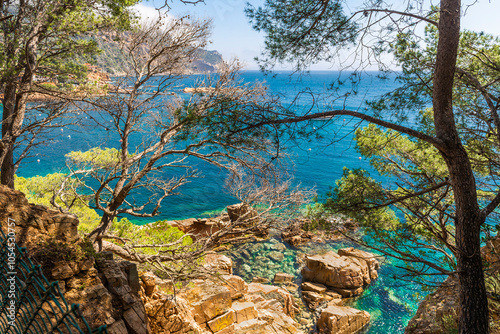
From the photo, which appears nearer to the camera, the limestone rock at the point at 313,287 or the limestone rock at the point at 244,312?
the limestone rock at the point at 244,312

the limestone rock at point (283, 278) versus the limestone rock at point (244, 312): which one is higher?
the limestone rock at point (244, 312)

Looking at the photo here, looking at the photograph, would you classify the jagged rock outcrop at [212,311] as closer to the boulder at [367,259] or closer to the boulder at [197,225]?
the boulder at [367,259]

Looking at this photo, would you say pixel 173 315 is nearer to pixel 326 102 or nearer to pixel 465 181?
pixel 326 102

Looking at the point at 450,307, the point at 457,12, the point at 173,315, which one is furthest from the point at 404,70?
the point at 173,315

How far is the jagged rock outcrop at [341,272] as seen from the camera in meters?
16.0

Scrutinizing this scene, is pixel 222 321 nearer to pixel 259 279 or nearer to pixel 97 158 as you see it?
pixel 97 158

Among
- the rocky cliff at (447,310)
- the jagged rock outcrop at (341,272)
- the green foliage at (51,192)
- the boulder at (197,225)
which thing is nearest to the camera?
the rocky cliff at (447,310)

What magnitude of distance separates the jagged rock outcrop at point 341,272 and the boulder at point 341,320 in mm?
2293

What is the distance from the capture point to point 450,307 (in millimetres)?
7938

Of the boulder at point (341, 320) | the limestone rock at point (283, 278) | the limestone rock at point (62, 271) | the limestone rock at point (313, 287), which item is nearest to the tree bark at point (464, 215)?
the limestone rock at point (62, 271)

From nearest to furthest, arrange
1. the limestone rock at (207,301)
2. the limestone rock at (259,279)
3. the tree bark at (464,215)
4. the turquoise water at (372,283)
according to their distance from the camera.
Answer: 1. the tree bark at (464,215)
2. the limestone rock at (207,301)
3. the turquoise water at (372,283)
4. the limestone rock at (259,279)

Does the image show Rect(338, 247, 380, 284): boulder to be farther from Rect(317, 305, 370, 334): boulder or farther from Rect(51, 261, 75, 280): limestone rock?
Rect(51, 261, 75, 280): limestone rock

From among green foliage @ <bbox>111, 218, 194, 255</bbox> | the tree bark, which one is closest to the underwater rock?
green foliage @ <bbox>111, 218, 194, 255</bbox>

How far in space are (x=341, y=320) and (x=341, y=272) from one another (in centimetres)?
359
